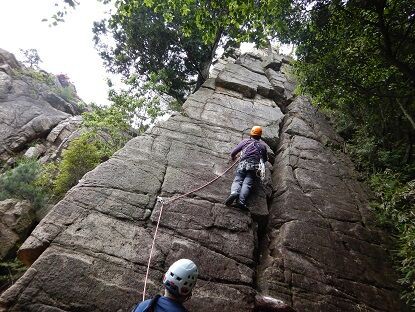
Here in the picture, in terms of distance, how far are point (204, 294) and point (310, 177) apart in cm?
494

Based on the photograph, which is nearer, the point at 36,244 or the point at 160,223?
the point at 36,244

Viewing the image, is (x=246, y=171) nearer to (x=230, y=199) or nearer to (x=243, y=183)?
(x=243, y=183)

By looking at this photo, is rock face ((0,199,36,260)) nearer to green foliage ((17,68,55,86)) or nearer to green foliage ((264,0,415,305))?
green foliage ((264,0,415,305))

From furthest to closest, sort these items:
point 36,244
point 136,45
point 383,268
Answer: point 136,45
point 383,268
point 36,244

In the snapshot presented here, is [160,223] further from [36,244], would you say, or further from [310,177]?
[310,177]

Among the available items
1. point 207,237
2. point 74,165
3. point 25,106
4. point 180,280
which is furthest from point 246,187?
point 25,106

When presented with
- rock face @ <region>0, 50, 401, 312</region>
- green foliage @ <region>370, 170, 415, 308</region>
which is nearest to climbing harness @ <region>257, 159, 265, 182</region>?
rock face @ <region>0, 50, 401, 312</region>

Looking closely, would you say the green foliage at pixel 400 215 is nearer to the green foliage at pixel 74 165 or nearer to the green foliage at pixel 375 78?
the green foliage at pixel 375 78

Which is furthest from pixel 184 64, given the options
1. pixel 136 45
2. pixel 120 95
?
pixel 120 95

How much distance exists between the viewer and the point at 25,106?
16.7 metres

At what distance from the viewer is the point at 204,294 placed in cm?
502

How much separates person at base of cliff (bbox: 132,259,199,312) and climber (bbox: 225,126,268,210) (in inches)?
135

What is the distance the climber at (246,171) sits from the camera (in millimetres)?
6793

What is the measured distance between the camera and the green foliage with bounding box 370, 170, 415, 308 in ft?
20.9
